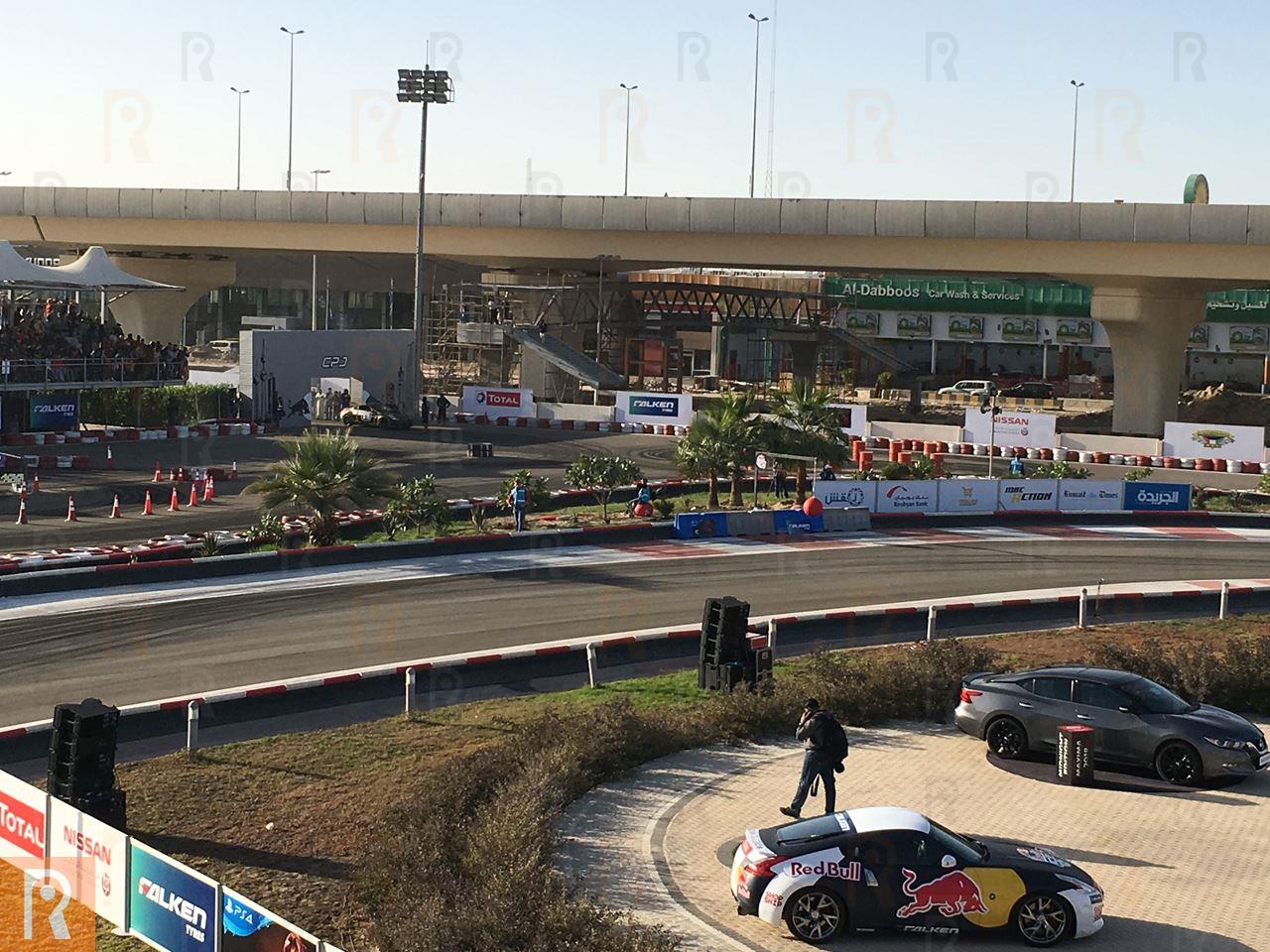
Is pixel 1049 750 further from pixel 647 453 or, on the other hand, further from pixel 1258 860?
pixel 647 453

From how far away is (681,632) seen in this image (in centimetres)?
2605

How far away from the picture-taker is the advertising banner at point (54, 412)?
2115 inches

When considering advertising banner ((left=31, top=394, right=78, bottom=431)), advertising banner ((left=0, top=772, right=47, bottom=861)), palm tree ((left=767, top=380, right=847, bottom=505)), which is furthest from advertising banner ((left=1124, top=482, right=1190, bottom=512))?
advertising banner ((left=31, top=394, right=78, bottom=431))

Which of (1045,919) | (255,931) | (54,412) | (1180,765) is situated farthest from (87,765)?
(54,412)

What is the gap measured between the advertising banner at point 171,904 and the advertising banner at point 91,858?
0.77 ft

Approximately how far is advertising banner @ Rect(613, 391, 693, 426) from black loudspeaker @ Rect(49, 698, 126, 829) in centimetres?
4575

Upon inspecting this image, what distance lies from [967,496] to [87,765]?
29.3 metres

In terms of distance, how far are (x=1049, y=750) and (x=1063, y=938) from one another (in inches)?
259

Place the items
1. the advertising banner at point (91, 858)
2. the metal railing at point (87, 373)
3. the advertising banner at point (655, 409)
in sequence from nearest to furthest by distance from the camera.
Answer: the advertising banner at point (91, 858), the metal railing at point (87, 373), the advertising banner at point (655, 409)

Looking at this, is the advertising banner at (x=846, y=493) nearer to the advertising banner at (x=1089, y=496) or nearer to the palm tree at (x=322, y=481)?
the advertising banner at (x=1089, y=496)

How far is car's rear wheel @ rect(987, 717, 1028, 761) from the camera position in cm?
2100

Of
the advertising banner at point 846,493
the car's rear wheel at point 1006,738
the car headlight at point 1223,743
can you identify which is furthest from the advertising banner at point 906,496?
the car headlight at point 1223,743

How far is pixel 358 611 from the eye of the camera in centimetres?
2836

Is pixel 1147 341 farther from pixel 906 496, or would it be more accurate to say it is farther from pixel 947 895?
pixel 947 895
